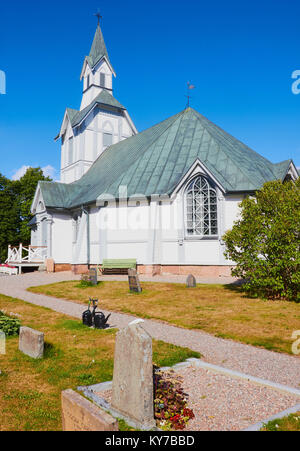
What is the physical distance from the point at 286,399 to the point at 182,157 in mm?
18962

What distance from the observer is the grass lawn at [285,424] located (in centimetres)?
388

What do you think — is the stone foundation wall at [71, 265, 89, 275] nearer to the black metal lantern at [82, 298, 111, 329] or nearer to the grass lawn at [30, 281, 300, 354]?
the grass lawn at [30, 281, 300, 354]

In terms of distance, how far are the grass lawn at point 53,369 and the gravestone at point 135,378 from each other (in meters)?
0.91

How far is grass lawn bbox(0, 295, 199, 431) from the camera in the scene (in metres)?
4.39

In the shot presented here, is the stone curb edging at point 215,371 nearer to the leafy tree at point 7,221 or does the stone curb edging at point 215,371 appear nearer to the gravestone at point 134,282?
the gravestone at point 134,282

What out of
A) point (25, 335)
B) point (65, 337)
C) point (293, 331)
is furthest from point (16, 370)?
point (293, 331)

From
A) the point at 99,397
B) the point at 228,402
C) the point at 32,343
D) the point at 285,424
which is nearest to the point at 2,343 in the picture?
the point at 32,343

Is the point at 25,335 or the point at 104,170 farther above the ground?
the point at 104,170

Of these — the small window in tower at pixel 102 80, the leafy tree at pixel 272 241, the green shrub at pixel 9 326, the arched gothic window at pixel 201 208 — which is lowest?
the green shrub at pixel 9 326

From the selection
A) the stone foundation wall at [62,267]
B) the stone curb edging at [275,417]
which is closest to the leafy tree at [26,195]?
the stone foundation wall at [62,267]

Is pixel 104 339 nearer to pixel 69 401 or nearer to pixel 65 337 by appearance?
pixel 65 337

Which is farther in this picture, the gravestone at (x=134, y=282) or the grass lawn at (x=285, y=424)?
the gravestone at (x=134, y=282)

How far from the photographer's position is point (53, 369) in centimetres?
599

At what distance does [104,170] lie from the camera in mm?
27828
